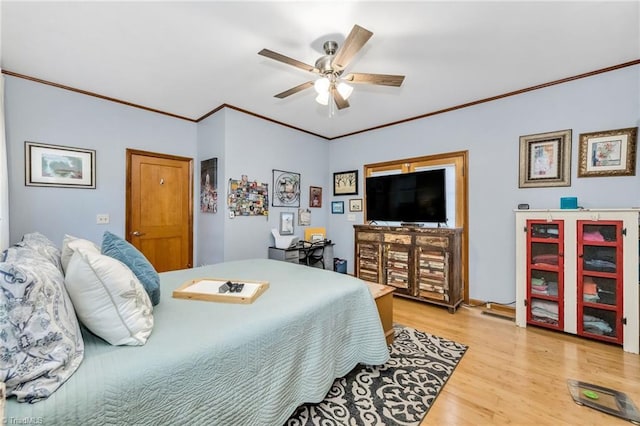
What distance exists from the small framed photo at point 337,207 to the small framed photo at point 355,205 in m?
0.20

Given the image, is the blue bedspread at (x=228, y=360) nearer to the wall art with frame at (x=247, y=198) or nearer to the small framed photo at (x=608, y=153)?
the wall art with frame at (x=247, y=198)

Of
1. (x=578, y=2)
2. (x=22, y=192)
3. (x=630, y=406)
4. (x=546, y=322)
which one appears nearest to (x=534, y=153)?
(x=578, y=2)

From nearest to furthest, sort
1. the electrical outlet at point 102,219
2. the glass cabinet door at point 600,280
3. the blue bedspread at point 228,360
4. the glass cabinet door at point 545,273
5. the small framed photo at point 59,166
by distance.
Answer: the blue bedspread at point 228,360
the glass cabinet door at point 600,280
the glass cabinet door at point 545,273
the small framed photo at point 59,166
the electrical outlet at point 102,219

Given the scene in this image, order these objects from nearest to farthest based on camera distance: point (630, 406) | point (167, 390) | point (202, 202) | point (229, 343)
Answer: point (167, 390), point (229, 343), point (630, 406), point (202, 202)

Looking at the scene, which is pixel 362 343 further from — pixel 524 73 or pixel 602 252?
pixel 524 73

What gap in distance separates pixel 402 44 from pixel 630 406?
293 centimetres

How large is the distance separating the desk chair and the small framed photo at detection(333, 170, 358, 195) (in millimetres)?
1060

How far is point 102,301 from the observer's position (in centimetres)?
105

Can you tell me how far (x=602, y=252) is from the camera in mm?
2434

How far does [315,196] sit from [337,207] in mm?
468

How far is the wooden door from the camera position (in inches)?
135

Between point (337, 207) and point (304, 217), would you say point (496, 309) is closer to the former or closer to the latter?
point (337, 207)

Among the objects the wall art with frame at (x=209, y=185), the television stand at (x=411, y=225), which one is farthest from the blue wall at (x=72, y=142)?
the television stand at (x=411, y=225)

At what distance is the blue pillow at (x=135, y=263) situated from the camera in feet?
4.53
